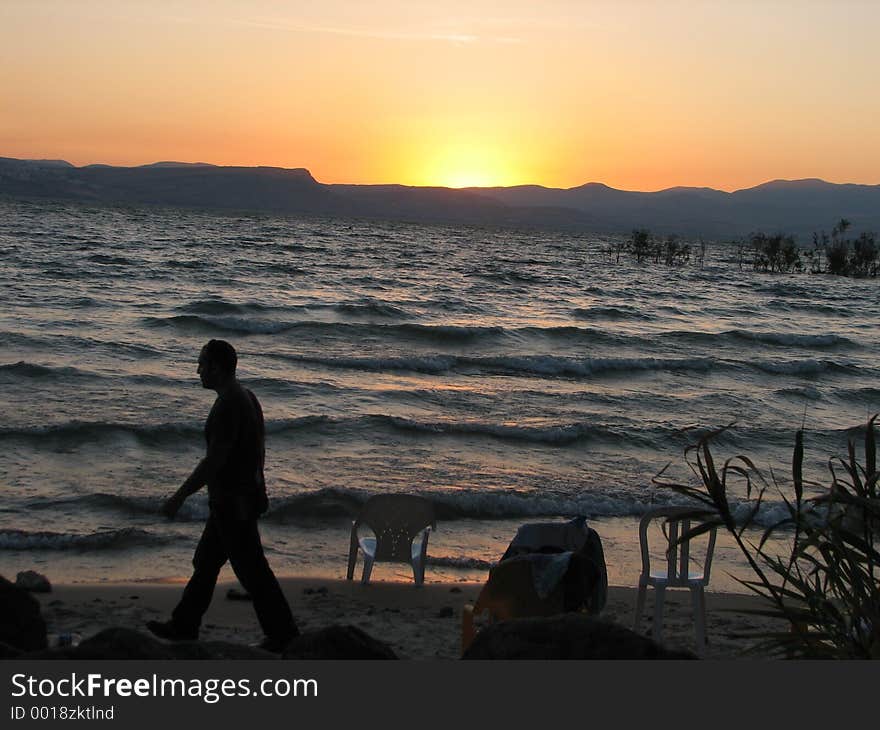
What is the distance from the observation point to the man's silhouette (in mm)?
5461

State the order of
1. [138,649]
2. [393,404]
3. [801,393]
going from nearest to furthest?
[138,649], [393,404], [801,393]

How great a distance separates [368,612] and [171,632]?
155cm

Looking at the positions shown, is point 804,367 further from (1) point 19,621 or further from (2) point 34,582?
(1) point 19,621

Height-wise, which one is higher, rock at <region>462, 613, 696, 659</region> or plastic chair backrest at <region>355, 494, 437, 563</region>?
rock at <region>462, 613, 696, 659</region>

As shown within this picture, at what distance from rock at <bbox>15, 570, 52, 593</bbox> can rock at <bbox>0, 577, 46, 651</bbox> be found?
240cm

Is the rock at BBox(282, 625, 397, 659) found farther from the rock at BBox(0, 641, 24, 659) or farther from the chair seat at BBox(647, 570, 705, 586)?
the chair seat at BBox(647, 570, 705, 586)

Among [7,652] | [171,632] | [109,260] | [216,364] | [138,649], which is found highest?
[216,364]

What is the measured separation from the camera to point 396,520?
707 cm

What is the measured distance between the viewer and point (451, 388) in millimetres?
17125

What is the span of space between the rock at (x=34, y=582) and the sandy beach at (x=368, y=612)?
0.06 metres

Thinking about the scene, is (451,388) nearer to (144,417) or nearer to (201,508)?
(144,417)

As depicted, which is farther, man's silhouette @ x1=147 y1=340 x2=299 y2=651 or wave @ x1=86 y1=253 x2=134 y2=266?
wave @ x1=86 y1=253 x2=134 y2=266

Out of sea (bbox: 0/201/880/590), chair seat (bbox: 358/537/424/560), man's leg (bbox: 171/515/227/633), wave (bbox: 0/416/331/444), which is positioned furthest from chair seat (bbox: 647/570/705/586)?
wave (bbox: 0/416/331/444)

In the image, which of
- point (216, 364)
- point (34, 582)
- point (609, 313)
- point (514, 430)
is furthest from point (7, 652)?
point (609, 313)
